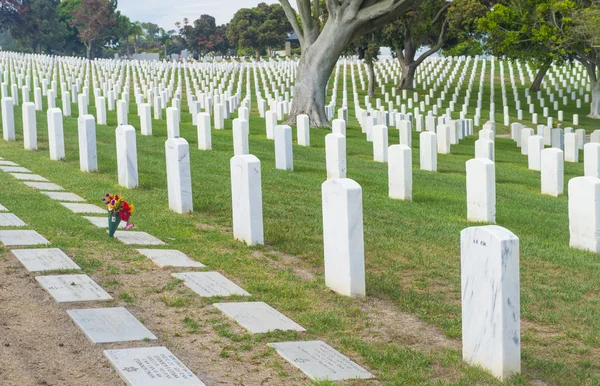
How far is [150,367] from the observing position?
5129 mm

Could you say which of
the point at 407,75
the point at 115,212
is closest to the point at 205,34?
the point at 407,75

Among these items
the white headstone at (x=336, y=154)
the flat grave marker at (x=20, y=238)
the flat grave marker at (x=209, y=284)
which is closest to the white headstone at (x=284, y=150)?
the white headstone at (x=336, y=154)

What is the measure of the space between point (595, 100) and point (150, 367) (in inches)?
1577

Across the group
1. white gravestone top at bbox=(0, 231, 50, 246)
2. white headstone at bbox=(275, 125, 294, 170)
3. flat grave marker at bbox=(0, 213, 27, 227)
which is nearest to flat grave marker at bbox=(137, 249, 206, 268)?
white gravestone top at bbox=(0, 231, 50, 246)

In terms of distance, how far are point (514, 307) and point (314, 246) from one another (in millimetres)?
3658

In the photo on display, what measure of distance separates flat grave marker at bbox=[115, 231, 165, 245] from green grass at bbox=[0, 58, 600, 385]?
171 millimetres

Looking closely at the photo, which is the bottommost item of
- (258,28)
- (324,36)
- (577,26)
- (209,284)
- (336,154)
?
(209,284)

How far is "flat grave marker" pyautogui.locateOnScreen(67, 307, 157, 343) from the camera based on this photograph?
567 cm

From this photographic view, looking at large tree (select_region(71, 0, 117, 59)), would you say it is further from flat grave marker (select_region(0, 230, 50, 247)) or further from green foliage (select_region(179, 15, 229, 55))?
flat grave marker (select_region(0, 230, 50, 247))

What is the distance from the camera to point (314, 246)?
8719 millimetres

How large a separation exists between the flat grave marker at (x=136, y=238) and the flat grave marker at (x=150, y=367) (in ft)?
11.1

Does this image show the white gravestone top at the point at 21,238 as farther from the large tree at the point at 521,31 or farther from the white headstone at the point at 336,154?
the large tree at the point at 521,31

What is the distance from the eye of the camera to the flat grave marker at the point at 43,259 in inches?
293

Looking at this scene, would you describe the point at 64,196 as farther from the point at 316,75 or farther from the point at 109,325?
the point at 316,75
